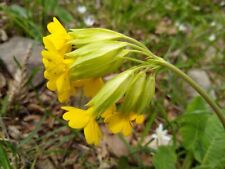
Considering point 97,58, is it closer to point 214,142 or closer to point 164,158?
point 164,158

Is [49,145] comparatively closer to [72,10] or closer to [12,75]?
[12,75]

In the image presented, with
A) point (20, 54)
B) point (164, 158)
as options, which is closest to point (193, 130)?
point (164, 158)

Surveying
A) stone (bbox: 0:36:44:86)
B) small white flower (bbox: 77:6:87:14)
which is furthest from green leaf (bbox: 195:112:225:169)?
small white flower (bbox: 77:6:87:14)

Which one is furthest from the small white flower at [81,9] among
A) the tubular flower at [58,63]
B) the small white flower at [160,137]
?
the tubular flower at [58,63]

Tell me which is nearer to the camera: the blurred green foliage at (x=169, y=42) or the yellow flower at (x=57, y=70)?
the yellow flower at (x=57, y=70)

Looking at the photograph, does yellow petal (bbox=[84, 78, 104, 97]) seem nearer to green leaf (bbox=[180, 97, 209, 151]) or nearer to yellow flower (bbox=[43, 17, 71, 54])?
yellow flower (bbox=[43, 17, 71, 54])

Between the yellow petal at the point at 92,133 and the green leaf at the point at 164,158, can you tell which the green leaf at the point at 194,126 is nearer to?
the green leaf at the point at 164,158
